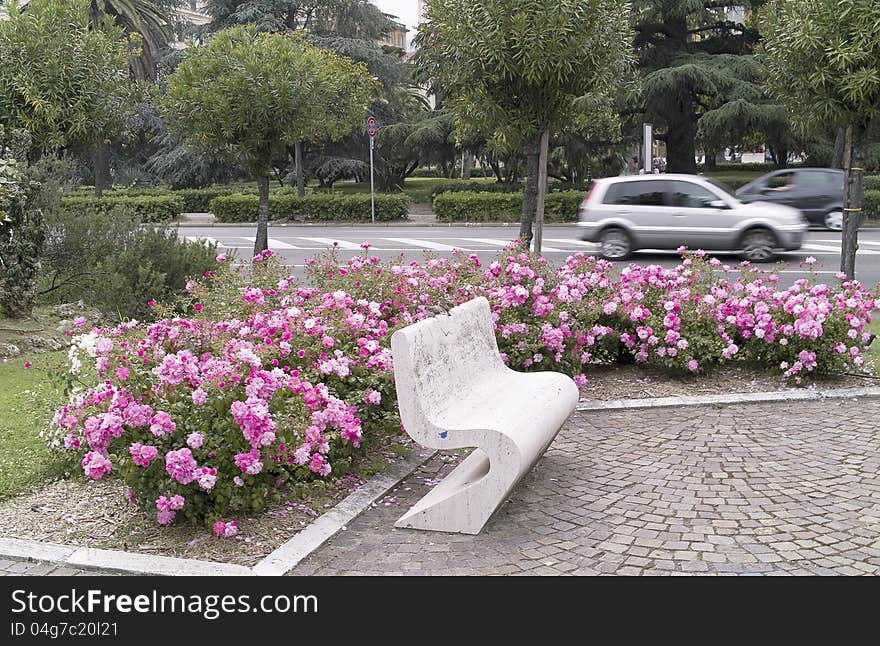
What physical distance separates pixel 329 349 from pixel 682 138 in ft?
97.3

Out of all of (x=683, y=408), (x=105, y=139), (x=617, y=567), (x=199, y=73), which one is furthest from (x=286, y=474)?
(x=199, y=73)

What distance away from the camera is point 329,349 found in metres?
5.38

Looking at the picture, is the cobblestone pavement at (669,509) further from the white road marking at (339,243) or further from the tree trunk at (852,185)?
the white road marking at (339,243)

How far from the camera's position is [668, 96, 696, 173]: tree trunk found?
31.7m

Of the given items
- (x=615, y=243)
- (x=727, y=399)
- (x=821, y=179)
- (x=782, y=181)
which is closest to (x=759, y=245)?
(x=615, y=243)

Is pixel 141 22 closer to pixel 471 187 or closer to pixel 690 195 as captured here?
pixel 471 187

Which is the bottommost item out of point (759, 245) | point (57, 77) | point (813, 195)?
point (759, 245)

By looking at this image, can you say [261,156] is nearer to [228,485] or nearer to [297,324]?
[297,324]

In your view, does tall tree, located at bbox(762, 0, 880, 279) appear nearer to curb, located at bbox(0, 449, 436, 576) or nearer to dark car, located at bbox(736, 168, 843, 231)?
curb, located at bbox(0, 449, 436, 576)

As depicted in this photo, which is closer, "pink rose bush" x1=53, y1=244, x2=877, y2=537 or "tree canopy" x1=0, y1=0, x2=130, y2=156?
"pink rose bush" x1=53, y1=244, x2=877, y2=537

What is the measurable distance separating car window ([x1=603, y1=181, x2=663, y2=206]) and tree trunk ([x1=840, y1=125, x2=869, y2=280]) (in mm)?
8473

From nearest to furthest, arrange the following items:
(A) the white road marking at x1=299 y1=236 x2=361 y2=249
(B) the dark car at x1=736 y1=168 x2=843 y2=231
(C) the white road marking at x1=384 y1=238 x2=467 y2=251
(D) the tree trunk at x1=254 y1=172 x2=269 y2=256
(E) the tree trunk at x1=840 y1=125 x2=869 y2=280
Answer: (E) the tree trunk at x1=840 y1=125 x2=869 y2=280 < (D) the tree trunk at x1=254 y1=172 x2=269 y2=256 < (C) the white road marking at x1=384 y1=238 x2=467 y2=251 < (A) the white road marking at x1=299 y1=236 x2=361 y2=249 < (B) the dark car at x1=736 y1=168 x2=843 y2=231

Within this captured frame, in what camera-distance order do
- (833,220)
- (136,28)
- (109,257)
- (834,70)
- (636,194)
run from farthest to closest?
(136,28) → (833,220) → (636,194) → (109,257) → (834,70)

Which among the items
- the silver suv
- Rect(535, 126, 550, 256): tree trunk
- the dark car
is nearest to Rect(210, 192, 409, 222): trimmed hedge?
the dark car
